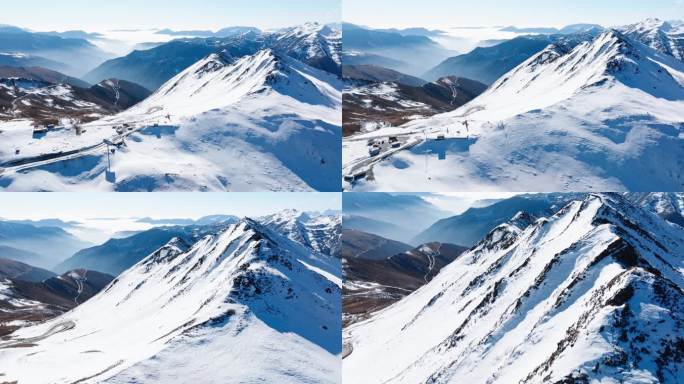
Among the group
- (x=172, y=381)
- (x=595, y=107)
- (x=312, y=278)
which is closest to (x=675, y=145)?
(x=595, y=107)

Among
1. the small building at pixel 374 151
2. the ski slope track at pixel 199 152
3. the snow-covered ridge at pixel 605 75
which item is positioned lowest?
the ski slope track at pixel 199 152

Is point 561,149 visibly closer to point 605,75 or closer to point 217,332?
point 605,75

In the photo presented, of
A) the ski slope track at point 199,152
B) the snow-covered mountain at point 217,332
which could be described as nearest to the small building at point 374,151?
the ski slope track at point 199,152

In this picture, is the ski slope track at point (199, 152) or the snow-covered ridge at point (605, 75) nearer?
the ski slope track at point (199, 152)

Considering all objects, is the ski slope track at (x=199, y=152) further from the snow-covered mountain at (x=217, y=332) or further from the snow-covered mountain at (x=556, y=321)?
the snow-covered mountain at (x=556, y=321)

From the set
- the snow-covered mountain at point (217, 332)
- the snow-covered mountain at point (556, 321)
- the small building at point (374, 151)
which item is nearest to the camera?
the snow-covered mountain at point (556, 321)

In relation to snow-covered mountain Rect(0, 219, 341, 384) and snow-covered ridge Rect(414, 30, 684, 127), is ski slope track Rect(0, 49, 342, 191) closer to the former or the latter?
snow-covered mountain Rect(0, 219, 341, 384)

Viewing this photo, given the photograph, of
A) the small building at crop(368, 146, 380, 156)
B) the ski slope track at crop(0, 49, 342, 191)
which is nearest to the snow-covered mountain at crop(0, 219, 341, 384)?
the ski slope track at crop(0, 49, 342, 191)
